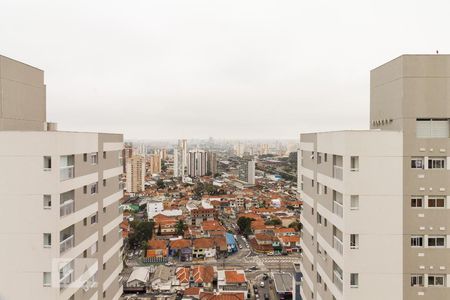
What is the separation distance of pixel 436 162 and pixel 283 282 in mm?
23880

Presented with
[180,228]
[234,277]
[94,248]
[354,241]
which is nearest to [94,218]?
[94,248]

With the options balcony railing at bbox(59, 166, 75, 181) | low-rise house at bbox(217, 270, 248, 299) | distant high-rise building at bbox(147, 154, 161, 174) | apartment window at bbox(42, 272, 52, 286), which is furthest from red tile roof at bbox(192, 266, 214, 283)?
distant high-rise building at bbox(147, 154, 161, 174)

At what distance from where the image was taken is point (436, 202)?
21.9 ft

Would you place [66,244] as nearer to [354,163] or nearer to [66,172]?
[66,172]

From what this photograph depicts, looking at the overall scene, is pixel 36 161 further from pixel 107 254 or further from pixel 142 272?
pixel 142 272

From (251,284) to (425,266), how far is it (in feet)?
80.0

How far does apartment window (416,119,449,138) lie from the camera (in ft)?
21.7

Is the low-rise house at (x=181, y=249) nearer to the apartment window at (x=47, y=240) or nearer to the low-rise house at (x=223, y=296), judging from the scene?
the low-rise house at (x=223, y=296)

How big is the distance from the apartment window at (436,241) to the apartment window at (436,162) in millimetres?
1331

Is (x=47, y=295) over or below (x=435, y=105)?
below

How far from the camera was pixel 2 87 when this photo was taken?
23.6 feet

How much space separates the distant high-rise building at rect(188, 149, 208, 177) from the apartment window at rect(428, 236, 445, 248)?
99.0 m

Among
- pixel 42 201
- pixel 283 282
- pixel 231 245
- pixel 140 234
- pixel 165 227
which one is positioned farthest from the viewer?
pixel 165 227

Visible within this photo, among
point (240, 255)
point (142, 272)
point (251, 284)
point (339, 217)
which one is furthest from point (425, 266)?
point (240, 255)
